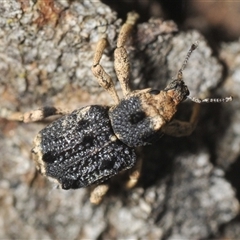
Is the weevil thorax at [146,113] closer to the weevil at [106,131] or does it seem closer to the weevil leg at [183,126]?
the weevil at [106,131]

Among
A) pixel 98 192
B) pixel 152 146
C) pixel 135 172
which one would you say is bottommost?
pixel 98 192

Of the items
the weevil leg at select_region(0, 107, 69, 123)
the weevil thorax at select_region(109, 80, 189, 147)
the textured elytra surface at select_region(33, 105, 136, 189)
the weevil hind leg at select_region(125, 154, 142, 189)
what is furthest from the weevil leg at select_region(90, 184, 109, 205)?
the weevil leg at select_region(0, 107, 69, 123)

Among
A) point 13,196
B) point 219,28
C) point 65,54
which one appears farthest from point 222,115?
point 13,196

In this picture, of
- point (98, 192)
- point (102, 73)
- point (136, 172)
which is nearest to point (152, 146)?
point (136, 172)

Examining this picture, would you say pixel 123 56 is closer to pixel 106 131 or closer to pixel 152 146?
pixel 106 131

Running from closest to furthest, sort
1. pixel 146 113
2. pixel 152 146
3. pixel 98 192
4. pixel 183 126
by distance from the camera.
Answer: pixel 146 113, pixel 183 126, pixel 98 192, pixel 152 146

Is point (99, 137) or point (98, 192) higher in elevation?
point (99, 137)

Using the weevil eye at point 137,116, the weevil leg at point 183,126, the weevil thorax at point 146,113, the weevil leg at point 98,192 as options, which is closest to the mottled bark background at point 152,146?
the weevil leg at point 183,126
